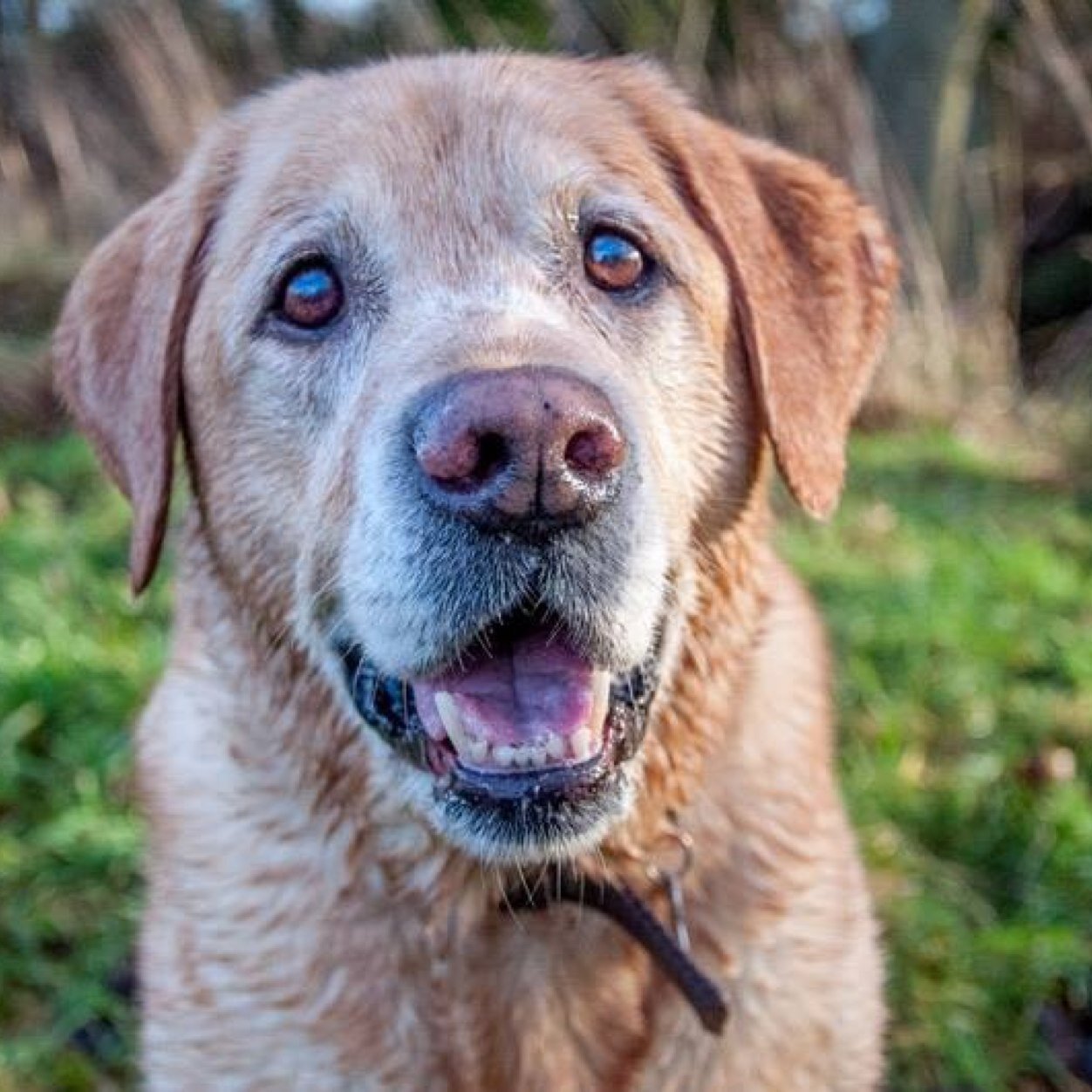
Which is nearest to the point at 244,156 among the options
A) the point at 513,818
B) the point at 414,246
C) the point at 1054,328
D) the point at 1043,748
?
the point at 414,246

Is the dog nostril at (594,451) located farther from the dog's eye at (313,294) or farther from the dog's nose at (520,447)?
the dog's eye at (313,294)

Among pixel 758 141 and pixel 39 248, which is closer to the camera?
pixel 758 141

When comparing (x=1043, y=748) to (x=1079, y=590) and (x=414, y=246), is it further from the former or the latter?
(x=414, y=246)

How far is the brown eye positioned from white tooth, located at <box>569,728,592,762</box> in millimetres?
821

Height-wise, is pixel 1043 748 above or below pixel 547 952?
below

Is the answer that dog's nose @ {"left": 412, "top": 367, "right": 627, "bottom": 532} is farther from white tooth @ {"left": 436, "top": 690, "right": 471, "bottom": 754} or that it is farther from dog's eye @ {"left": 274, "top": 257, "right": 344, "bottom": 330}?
dog's eye @ {"left": 274, "top": 257, "right": 344, "bottom": 330}

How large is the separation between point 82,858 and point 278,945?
4.40ft

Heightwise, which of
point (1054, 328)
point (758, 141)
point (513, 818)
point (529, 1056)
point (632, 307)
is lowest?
point (1054, 328)

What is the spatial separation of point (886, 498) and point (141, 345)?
5.18 metres

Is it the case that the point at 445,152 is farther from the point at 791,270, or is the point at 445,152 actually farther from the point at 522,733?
the point at 522,733

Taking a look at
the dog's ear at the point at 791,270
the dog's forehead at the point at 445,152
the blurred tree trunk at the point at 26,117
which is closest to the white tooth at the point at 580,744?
the dog's ear at the point at 791,270

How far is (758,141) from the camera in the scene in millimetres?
3287

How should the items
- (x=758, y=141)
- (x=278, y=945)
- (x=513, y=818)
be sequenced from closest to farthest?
(x=513, y=818) → (x=278, y=945) → (x=758, y=141)

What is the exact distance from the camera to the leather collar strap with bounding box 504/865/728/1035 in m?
2.71
